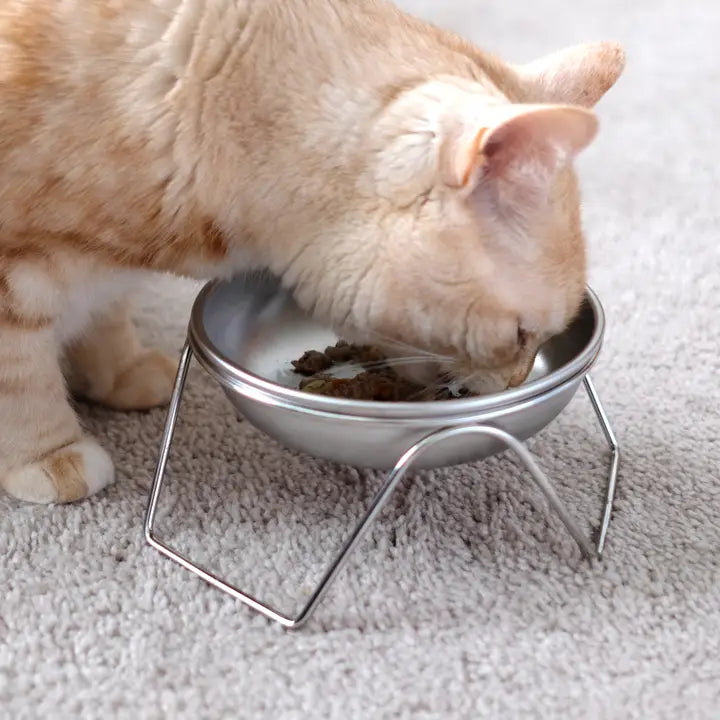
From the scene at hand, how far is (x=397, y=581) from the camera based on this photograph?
3.26ft

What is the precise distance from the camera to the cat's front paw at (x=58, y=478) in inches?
43.6

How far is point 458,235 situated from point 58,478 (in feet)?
1.78

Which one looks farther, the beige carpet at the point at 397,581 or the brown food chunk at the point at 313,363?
the brown food chunk at the point at 313,363

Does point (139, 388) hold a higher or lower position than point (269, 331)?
lower

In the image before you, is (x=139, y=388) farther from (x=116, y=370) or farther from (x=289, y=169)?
(x=289, y=169)

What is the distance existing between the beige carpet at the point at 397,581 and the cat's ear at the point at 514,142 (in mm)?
400

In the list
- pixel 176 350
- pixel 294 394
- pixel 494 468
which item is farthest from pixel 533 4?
pixel 294 394

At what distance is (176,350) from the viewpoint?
1443mm

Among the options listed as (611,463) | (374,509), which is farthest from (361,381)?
(611,463)

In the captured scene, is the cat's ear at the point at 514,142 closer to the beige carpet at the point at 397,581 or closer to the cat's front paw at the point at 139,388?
the beige carpet at the point at 397,581

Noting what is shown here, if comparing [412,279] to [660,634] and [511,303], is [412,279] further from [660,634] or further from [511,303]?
[660,634]

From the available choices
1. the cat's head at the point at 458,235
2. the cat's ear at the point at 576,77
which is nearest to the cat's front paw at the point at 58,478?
the cat's head at the point at 458,235

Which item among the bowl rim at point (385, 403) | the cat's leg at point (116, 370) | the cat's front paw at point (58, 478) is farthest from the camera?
the cat's leg at point (116, 370)

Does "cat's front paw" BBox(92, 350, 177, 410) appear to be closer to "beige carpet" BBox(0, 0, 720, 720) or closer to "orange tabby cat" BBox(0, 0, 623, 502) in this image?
"beige carpet" BBox(0, 0, 720, 720)
